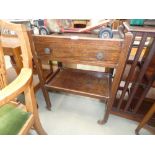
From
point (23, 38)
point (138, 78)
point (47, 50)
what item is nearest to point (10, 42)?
point (47, 50)

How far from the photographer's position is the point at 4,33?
1089mm

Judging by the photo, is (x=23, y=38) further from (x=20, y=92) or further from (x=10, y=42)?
(x=10, y=42)

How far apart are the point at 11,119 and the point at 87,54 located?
1.70 ft

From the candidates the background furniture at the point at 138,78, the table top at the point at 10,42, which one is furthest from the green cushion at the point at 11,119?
the background furniture at the point at 138,78

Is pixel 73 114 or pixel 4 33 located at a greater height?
pixel 4 33

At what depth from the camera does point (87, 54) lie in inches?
30.7

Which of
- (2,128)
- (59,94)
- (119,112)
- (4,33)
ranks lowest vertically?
(59,94)

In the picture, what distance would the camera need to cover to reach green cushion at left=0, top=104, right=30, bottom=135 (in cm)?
58

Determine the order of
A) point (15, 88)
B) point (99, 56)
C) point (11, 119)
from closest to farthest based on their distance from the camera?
point (15, 88)
point (11, 119)
point (99, 56)
